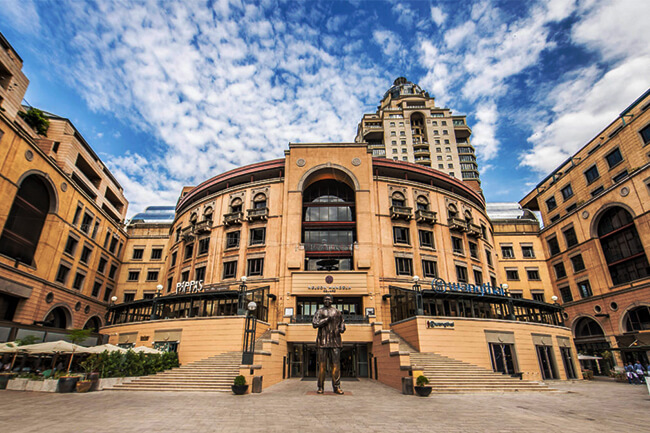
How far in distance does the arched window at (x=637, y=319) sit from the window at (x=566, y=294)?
7.60 meters

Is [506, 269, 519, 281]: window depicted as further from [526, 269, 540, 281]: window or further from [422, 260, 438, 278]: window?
[422, 260, 438, 278]: window

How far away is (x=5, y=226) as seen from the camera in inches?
1097

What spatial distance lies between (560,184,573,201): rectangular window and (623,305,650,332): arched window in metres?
16.9

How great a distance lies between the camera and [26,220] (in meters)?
30.8

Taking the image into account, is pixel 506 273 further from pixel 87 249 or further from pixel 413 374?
pixel 87 249

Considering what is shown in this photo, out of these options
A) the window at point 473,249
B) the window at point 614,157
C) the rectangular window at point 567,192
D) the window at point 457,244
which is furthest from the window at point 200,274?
the rectangular window at point 567,192

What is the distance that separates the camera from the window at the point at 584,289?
130 ft

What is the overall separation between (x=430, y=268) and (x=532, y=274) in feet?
75.6

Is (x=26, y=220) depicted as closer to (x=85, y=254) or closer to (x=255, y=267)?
(x=85, y=254)

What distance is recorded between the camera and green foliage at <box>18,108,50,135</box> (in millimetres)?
34406

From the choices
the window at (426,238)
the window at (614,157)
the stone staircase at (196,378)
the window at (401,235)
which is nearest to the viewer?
the stone staircase at (196,378)

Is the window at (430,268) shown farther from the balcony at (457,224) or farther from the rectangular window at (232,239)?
the rectangular window at (232,239)

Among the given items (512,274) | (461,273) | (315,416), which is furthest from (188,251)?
(512,274)

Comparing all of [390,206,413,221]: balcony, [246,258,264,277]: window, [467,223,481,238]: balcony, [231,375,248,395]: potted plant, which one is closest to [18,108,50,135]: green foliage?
[246,258,264,277]: window
